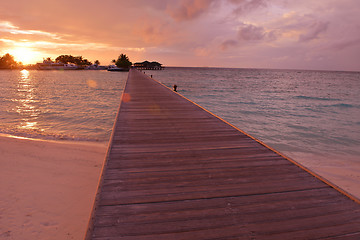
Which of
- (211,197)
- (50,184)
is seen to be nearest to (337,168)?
(211,197)

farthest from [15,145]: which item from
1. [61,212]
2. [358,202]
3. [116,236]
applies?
[358,202]

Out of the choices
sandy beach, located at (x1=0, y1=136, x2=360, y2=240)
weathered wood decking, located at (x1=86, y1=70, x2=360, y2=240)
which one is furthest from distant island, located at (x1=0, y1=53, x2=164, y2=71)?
weathered wood decking, located at (x1=86, y1=70, x2=360, y2=240)

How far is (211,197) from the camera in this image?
2760mm

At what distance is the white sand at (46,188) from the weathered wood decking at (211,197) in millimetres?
1618

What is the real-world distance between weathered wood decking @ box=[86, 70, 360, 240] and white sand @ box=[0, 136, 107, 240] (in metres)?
1.62

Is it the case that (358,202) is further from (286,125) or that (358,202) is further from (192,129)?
(286,125)

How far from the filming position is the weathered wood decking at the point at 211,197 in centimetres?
220

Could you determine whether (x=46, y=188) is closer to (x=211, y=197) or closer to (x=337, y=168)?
(x=211, y=197)

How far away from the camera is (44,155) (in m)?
6.89

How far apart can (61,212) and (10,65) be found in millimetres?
142680

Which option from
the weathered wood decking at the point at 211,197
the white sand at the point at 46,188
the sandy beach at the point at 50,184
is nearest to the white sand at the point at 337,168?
the sandy beach at the point at 50,184

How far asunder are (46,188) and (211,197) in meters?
4.56

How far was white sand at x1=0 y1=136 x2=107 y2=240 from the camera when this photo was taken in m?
3.78

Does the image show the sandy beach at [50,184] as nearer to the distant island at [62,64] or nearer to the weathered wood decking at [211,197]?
the weathered wood decking at [211,197]
